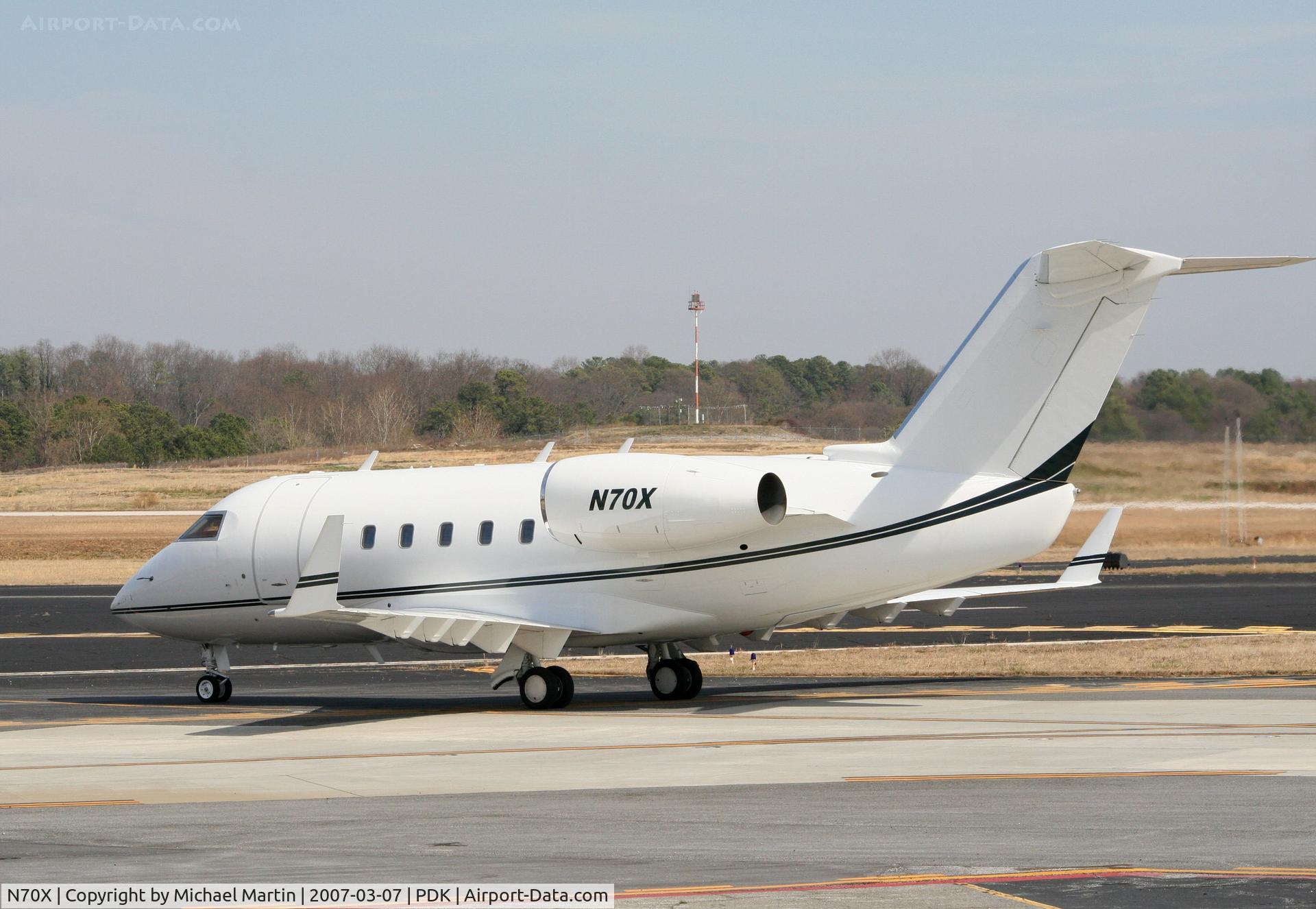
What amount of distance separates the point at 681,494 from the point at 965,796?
7.53 metres

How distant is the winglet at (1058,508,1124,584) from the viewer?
71.9 feet

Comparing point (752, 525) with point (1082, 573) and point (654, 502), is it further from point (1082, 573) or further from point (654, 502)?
point (1082, 573)

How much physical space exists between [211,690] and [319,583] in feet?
18.9

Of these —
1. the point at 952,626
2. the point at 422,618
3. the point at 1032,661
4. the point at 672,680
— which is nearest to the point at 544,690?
the point at 672,680

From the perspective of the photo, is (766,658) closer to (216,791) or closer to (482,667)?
(482,667)

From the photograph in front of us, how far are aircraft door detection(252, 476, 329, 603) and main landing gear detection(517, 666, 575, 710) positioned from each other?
4117 millimetres

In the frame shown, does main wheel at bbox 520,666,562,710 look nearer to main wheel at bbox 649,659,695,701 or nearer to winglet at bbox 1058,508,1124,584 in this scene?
main wheel at bbox 649,659,695,701

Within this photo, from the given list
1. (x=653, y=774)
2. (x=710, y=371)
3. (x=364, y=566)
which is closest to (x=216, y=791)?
(x=653, y=774)

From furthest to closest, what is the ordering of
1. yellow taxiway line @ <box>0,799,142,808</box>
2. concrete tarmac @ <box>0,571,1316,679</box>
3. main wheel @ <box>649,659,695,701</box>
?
concrete tarmac @ <box>0,571,1316,679</box> < main wheel @ <box>649,659,695,701</box> < yellow taxiway line @ <box>0,799,142,808</box>

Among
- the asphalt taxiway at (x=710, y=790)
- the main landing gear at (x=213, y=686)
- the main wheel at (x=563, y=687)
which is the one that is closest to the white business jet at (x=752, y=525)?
the main wheel at (x=563, y=687)

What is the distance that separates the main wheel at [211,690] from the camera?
922 inches

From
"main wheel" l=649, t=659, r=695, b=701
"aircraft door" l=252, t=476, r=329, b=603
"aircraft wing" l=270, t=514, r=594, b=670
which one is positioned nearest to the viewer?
"aircraft wing" l=270, t=514, r=594, b=670

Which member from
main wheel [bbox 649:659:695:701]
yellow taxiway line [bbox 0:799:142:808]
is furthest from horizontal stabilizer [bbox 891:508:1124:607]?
yellow taxiway line [bbox 0:799:142:808]

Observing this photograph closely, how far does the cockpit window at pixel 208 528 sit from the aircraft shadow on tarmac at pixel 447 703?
8.33 feet
